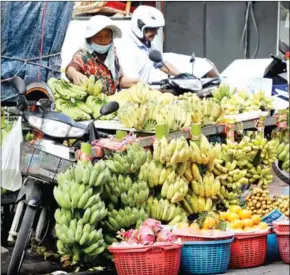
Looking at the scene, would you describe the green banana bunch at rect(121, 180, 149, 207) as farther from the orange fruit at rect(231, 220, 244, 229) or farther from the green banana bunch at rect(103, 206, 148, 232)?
the orange fruit at rect(231, 220, 244, 229)

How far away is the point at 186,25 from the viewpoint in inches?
556

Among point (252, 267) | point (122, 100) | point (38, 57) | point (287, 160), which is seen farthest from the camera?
point (287, 160)

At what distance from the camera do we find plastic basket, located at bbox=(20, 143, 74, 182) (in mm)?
6312

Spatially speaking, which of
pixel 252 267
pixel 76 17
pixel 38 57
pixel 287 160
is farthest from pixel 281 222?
pixel 76 17

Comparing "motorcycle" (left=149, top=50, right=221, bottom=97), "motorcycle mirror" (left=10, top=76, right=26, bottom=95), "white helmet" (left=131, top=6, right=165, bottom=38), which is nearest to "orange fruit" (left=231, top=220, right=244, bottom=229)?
"motorcycle mirror" (left=10, top=76, right=26, bottom=95)

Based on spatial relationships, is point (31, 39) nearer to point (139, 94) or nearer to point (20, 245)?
point (139, 94)

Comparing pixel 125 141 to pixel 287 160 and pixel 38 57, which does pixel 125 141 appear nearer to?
pixel 38 57

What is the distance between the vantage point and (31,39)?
8.34 m

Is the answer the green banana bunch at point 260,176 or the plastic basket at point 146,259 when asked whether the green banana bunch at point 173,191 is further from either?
the green banana bunch at point 260,176

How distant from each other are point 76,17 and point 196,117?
19.0ft

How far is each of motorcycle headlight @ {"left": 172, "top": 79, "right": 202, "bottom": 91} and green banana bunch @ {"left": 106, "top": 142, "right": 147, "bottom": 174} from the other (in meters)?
2.46

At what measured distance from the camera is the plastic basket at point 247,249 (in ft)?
21.0

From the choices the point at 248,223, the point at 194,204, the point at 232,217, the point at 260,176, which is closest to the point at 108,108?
→ the point at 194,204

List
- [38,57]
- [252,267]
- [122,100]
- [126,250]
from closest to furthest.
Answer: [126,250], [252,267], [122,100], [38,57]
